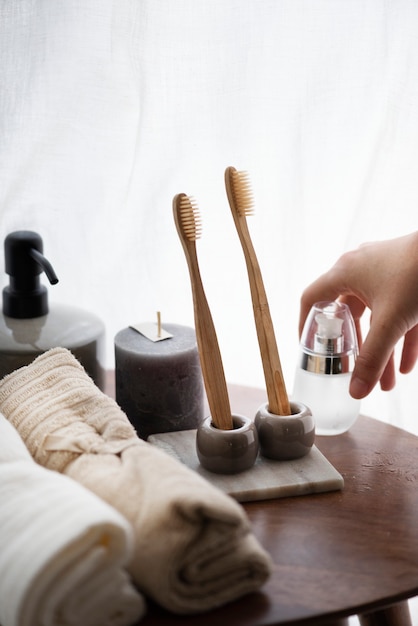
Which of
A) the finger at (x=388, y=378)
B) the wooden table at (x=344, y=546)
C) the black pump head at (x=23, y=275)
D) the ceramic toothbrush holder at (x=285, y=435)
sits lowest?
the finger at (x=388, y=378)

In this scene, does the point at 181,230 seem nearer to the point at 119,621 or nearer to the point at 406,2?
the point at 119,621

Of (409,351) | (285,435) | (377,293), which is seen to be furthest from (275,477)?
(409,351)

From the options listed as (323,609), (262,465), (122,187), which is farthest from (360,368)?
(122,187)

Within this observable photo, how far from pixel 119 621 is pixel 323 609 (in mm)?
135

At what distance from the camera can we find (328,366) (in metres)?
0.81

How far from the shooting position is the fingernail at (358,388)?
800 mm

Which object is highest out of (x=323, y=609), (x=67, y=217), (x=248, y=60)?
(x=248, y=60)

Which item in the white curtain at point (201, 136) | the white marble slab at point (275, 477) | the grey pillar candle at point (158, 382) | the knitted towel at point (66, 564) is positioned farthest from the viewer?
the white curtain at point (201, 136)

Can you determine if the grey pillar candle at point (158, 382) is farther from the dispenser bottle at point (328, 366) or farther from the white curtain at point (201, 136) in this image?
the white curtain at point (201, 136)

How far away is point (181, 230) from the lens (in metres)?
0.72

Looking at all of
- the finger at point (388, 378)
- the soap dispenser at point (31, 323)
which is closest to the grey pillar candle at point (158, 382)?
the soap dispenser at point (31, 323)

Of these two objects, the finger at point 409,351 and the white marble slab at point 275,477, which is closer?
the white marble slab at point 275,477

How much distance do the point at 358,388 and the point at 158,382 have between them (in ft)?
0.64

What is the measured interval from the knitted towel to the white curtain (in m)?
0.58
